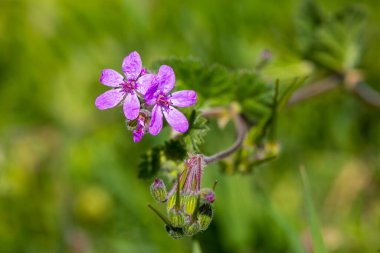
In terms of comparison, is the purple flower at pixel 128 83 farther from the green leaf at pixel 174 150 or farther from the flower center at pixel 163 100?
the green leaf at pixel 174 150

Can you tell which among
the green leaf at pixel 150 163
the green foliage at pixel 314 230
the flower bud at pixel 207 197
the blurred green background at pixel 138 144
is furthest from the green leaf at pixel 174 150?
the blurred green background at pixel 138 144

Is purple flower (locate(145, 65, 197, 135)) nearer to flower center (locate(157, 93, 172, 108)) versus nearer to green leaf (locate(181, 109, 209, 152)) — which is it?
flower center (locate(157, 93, 172, 108))

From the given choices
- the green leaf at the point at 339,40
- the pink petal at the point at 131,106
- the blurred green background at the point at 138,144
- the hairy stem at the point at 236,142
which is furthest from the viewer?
the blurred green background at the point at 138,144

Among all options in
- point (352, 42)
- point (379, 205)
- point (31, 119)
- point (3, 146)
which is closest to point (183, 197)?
point (352, 42)

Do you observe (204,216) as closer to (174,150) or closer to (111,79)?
(174,150)

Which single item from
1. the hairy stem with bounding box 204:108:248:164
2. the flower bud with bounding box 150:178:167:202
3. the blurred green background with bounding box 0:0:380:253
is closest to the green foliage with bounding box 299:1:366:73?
the blurred green background with bounding box 0:0:380:253

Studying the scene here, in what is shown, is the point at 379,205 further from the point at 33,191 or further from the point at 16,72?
the point at 16,72

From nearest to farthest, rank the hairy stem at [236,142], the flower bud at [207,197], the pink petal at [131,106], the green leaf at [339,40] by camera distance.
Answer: the pink petal at [131,106]
the flower bud at [207,197]
the hairy stem at [236,142]
the green leaf at [339,40]

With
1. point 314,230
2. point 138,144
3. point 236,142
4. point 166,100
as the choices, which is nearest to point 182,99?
point 166,100
